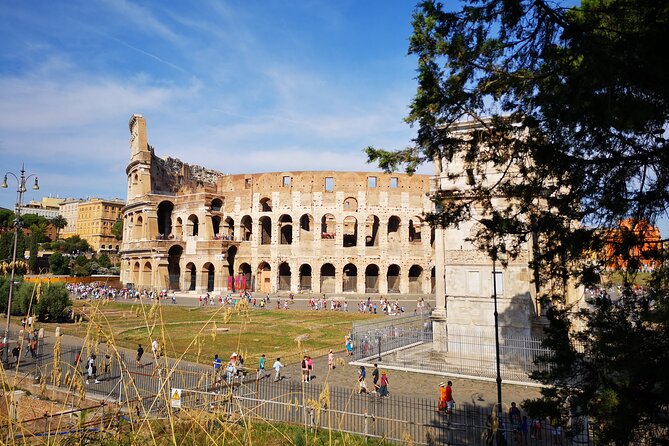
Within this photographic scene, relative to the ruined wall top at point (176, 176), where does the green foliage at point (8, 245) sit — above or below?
below

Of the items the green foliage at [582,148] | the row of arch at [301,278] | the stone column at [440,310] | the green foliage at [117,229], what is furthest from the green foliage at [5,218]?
the green foliage at [582,148]

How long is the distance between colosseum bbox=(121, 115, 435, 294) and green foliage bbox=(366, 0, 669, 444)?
33.5 m

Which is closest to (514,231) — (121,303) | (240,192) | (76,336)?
(76,336)

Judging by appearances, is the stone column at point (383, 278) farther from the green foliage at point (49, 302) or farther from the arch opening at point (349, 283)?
the green foliage at point (49, 302)

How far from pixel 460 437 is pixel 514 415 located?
123 cm

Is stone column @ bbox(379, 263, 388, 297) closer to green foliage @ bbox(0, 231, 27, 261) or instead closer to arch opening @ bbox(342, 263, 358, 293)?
arch opening @ bbox(342, 263, 358, 293)

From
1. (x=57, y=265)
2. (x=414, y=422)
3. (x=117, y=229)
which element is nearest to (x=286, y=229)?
(x=57, y=265)

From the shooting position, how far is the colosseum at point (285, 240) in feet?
132

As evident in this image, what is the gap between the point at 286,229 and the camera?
151 feet

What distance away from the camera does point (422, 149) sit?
601 centimetres

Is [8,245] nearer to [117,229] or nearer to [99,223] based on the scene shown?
[117,229]

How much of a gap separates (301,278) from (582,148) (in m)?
37.4

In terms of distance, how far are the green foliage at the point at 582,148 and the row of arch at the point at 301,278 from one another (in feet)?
112

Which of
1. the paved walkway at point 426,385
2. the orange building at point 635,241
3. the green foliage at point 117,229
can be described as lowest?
the paved walkway at point 426,385
